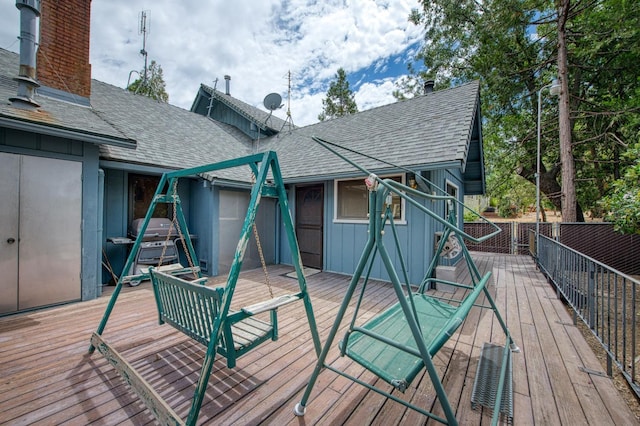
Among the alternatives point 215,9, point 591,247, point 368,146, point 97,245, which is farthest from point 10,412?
point 591,247

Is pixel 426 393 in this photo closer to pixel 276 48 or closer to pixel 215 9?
pixel 215 9

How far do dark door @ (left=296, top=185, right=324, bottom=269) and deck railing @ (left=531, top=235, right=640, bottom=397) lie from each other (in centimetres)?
A: 468

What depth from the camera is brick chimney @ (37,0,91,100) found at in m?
4.46

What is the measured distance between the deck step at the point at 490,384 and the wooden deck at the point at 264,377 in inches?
2.3

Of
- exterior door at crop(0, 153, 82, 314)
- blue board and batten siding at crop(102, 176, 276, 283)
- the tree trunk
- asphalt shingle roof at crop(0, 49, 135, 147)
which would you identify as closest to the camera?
asphalt shingle roof at crop(0, 49, 135, 147)

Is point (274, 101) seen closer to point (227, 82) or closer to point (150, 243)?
point (227, 82)

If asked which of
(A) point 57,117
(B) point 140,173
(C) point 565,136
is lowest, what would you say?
(B) point 140,173

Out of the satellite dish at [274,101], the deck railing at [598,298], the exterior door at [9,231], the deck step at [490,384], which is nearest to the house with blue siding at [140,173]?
the exterior door at [9,231]

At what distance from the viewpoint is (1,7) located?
4.57 metres

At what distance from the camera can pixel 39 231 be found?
3.76 meters

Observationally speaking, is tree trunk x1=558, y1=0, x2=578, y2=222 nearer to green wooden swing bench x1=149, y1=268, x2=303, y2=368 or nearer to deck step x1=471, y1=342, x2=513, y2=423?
deck step x1=471, y1=342, x2=513, y2=423

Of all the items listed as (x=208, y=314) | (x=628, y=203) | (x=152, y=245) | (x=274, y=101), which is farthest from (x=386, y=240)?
(x=274, y=101)

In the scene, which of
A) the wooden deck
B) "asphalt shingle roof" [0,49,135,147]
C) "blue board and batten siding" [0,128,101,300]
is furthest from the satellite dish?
the wooden deck

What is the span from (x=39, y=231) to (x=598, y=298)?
25.7 ft
